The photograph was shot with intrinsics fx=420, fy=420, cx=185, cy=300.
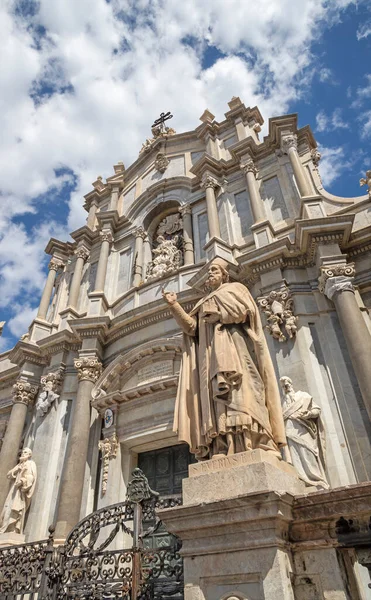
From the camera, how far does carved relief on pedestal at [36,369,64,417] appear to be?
38.9 ft

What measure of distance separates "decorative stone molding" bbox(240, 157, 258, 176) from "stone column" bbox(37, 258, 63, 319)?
810cm

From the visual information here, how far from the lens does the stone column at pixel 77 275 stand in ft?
47.6

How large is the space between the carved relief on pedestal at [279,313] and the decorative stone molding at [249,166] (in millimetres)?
4991

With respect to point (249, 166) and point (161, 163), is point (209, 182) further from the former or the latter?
point (161, 163)

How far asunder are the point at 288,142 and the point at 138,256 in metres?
6.01

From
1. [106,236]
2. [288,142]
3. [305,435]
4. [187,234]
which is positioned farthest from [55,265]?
[305,435]

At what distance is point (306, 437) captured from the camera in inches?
290

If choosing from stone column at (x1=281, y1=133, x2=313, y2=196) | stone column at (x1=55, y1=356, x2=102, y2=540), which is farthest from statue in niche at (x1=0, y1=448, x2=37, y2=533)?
stone column at (x1=281, y1=133, x2=313, y2=196)

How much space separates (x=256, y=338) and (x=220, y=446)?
45.2 inches

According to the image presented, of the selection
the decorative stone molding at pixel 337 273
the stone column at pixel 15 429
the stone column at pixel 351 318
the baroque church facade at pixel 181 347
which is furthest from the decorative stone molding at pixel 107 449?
the decorative stone molding at pixel 337 273

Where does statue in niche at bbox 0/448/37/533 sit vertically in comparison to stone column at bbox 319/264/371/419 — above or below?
below

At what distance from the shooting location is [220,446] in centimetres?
384

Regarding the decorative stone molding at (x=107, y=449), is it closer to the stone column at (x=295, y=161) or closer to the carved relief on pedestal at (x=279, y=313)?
the carved relief on pedestal at (x=279, y=313)

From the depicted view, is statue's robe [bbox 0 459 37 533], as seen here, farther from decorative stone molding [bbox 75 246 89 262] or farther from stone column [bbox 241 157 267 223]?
stone column [bbox 241 157 267 223]
